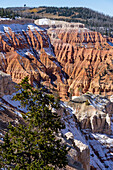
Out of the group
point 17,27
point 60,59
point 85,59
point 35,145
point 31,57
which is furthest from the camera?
point 60,59

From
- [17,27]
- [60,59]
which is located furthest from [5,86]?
[60,59]

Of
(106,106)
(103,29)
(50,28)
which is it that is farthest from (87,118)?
(103,29)

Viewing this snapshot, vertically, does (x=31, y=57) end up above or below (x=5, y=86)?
below

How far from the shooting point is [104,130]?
3972 centimetres

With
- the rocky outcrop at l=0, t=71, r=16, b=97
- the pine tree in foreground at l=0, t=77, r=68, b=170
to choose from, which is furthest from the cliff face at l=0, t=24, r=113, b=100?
the pine tree in foreground at l=0, t=77, r=68, b=170

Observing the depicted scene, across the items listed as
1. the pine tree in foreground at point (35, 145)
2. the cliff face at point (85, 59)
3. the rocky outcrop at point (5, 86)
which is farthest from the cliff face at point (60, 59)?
the pine tree in foreground at point (35, 145)

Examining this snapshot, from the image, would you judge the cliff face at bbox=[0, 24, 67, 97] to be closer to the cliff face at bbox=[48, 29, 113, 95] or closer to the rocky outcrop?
the cliff face at bbox=[48, 29, 113, 95]

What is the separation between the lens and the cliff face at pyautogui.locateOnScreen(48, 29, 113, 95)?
82.8 metres

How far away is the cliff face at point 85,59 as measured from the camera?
82.8 meters

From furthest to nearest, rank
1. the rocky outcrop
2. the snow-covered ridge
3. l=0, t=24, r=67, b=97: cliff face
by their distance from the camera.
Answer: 1. the snow-covered ridge
2. l=0, t=24, r=67, b=97: cliff face
3. the rocky outcrop

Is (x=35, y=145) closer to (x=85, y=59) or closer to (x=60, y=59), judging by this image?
(x=85, y=59)

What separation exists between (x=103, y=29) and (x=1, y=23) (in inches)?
3356

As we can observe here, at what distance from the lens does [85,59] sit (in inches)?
3750

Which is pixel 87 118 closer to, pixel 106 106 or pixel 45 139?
pixel 106 106
